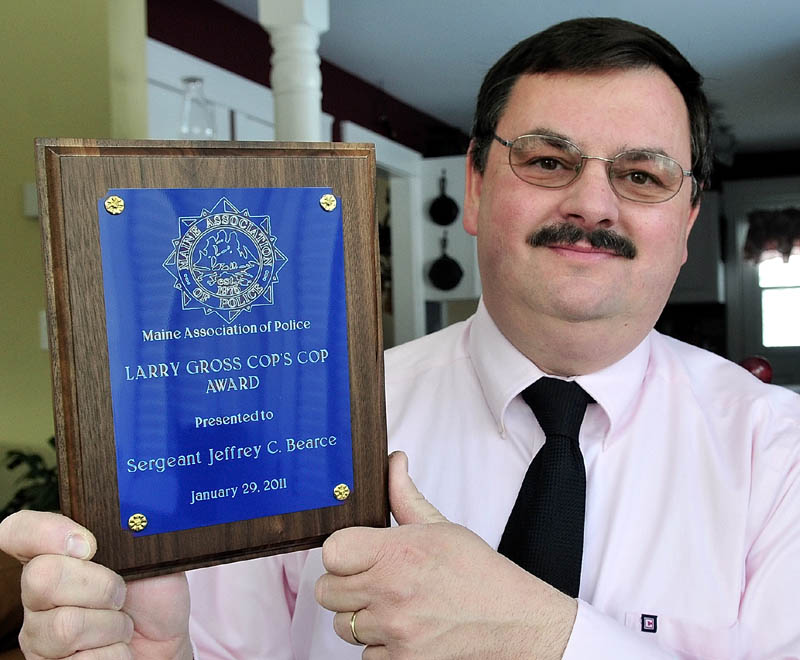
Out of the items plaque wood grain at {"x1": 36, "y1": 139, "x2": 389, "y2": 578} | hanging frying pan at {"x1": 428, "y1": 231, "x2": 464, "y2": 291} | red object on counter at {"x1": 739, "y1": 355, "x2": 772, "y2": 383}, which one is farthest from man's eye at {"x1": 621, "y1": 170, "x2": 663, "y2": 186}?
hanging frying pan at {"x1": 428, "y1": 231, "x2": 464, "y2": 291}

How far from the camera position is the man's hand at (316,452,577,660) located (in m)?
0.83

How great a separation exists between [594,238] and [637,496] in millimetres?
353

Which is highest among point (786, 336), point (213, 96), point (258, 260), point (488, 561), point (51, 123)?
point (213, 96)

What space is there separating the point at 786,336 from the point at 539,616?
786cm

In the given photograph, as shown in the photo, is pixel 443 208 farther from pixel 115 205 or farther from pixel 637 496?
pixel 115 205

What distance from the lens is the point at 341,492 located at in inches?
33.8

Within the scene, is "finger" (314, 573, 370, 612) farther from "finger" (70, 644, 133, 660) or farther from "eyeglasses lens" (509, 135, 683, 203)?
"eyeglasses lens" (509, 135, 683, 203)

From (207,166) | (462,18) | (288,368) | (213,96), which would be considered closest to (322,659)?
(288,368)

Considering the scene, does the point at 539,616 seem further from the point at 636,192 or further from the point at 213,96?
the point at 213,96

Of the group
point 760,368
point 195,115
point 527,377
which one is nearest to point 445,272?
point 195,115

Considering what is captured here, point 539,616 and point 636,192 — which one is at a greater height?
point 636,192

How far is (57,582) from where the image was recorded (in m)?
0.75

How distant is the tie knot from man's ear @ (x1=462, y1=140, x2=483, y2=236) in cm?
28

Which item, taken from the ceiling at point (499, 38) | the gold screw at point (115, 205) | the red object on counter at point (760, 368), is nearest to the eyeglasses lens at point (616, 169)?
the gold screw at point (115, 205)
